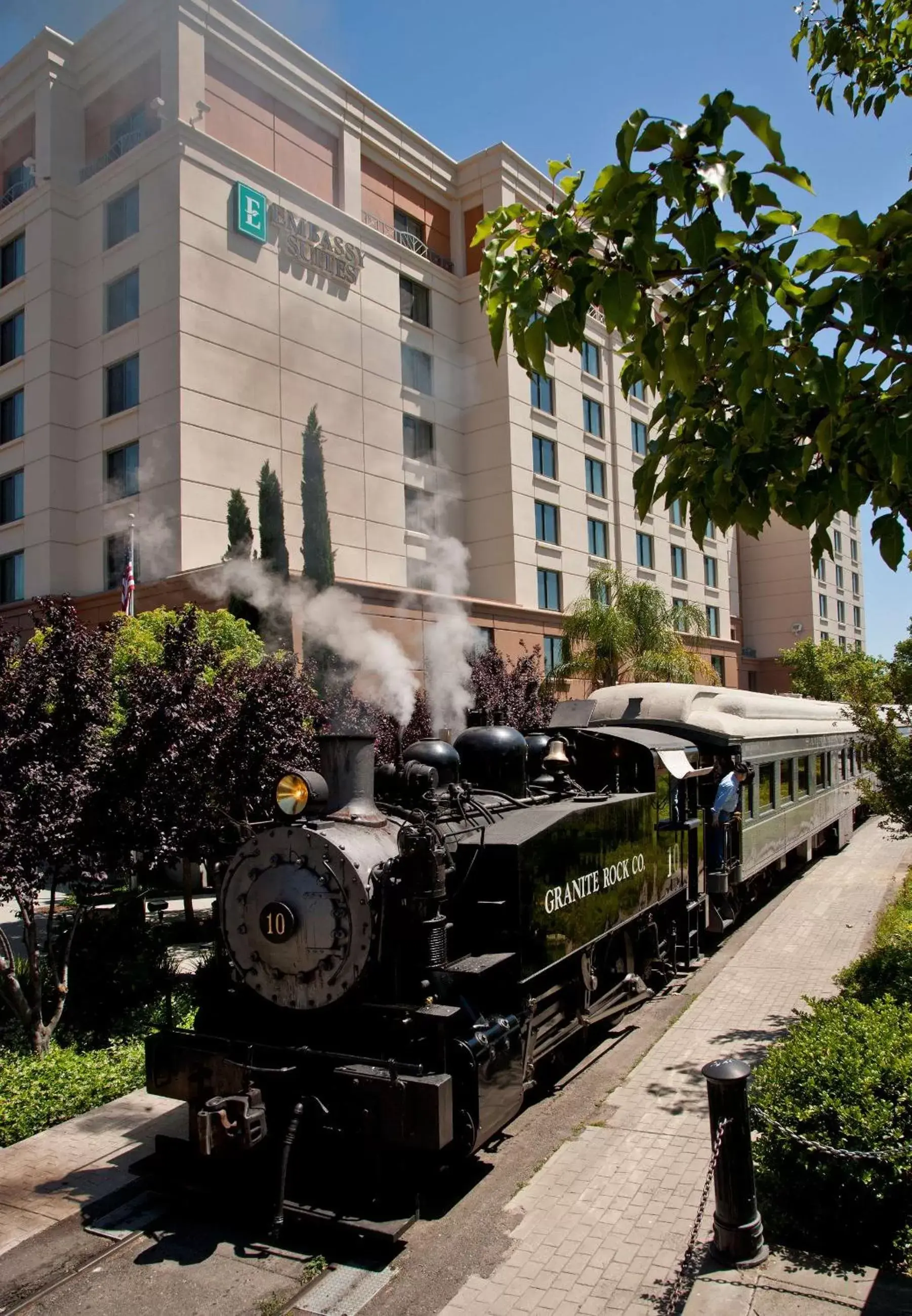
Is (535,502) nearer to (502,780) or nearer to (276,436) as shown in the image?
(276,436)

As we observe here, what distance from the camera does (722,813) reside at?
34.2 ft

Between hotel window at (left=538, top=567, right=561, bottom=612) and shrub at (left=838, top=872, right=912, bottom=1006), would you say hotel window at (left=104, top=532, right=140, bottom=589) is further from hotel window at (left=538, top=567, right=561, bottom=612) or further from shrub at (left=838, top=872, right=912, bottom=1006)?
shrub at (left=838, top=872, right=912, bottom=1006)

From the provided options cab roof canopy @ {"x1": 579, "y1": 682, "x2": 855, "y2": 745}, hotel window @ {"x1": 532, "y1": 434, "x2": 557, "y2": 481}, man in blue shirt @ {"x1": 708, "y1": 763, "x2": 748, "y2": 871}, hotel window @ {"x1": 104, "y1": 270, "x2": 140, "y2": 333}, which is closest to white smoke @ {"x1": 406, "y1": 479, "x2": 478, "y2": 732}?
hotel window @ {"x1": 532, "y1": 434, "x2": 557, "y2": 481}

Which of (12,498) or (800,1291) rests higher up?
(12,498)

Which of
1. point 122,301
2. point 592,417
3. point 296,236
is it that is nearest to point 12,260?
point 122,301

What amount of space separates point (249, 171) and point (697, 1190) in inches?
902

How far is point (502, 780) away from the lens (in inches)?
291

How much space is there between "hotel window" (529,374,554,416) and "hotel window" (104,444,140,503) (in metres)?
13.0

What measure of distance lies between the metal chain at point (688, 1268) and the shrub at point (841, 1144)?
1.19 ft

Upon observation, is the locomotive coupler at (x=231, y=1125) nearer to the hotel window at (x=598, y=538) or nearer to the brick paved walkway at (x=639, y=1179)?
the brick paved walkway at (x=639, y=1179)

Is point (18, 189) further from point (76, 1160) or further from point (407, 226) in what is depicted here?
point (76, 1160)

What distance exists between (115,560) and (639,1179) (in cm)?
2029

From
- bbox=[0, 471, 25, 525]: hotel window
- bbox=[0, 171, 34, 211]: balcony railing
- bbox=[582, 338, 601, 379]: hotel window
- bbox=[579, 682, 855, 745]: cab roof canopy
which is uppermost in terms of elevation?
bbox=[0, 171, 34, 211]: balcony railing

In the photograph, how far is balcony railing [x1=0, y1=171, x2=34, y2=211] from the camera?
79.4ft
